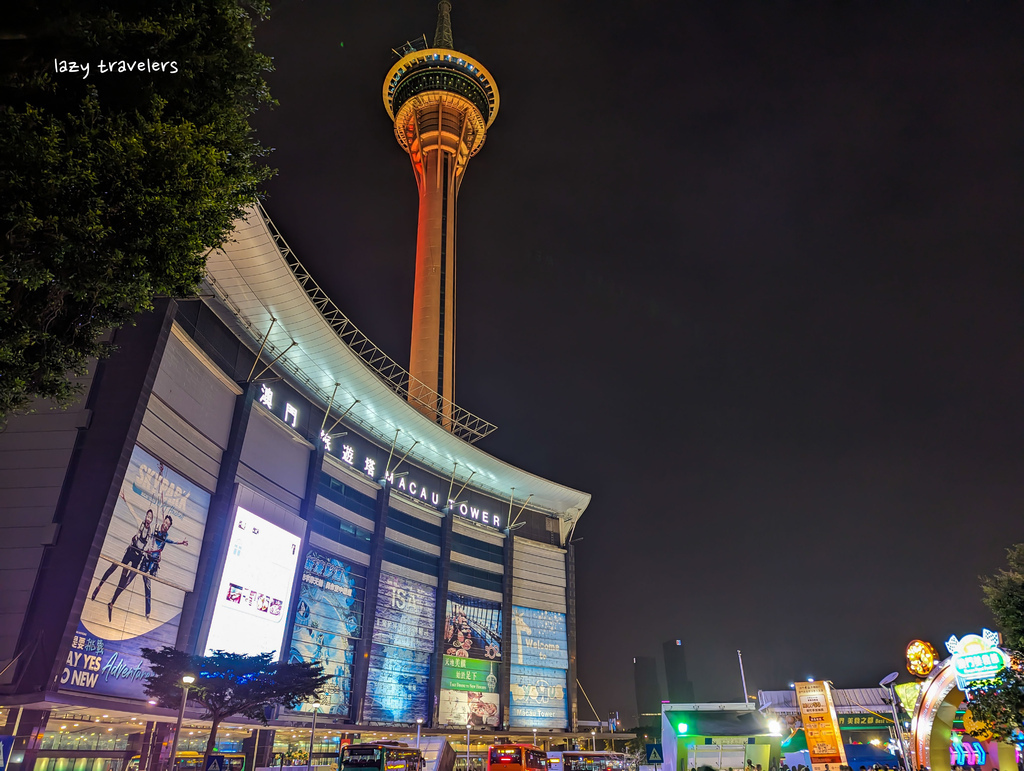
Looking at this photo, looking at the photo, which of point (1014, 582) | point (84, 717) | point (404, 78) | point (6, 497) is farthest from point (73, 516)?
point (404, 78)

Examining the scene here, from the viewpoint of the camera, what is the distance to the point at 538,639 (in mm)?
70000

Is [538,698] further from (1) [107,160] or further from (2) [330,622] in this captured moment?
(1) [107,160]

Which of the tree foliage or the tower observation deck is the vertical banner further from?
the tower observation deck

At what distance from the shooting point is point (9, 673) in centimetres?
2498

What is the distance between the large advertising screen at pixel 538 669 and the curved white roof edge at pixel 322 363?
14.3 m

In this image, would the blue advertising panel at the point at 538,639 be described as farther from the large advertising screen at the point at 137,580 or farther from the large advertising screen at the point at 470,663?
the large advertising screen at the point at 137,580

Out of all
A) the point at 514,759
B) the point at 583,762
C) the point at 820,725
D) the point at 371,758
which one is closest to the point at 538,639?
the point at 583,762

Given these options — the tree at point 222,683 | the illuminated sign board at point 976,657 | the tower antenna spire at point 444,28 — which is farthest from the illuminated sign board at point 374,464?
the tower antenna spire at point 444,28

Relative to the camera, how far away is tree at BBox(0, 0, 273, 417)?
31.9 ft

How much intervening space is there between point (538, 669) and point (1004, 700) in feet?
165

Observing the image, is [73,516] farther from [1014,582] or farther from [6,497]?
[1014,582]

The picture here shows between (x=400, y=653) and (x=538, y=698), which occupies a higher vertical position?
(x=400, y=653)

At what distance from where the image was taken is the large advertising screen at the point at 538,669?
6619cm

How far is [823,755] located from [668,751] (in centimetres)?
1312
